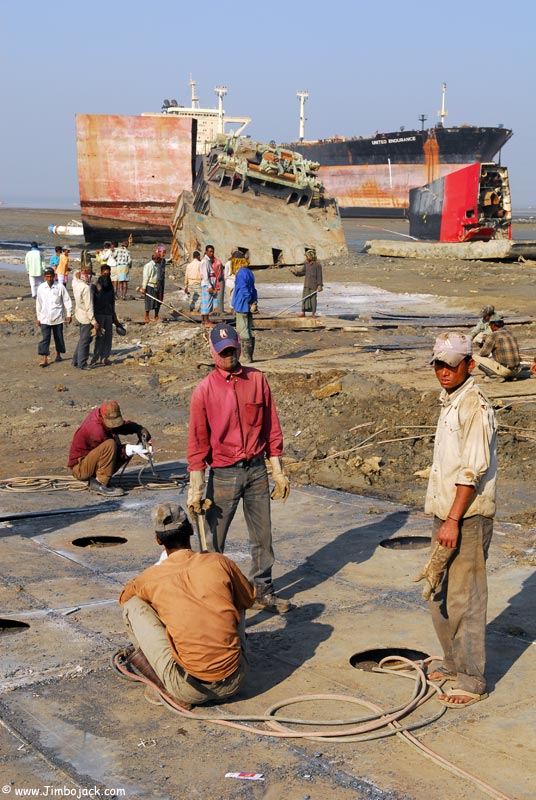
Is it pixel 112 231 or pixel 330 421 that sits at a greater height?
pixel 112 231

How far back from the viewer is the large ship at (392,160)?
67.4 m

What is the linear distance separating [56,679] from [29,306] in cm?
2023

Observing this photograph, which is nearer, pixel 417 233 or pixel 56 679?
pixel 56 679

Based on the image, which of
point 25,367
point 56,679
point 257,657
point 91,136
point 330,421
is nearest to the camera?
point 56,679

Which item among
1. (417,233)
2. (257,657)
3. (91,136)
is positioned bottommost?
(257,657)

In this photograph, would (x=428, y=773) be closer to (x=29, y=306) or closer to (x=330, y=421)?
(x=330, y=421)

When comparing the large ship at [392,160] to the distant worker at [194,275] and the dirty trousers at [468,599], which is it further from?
the dirty trousers at [468,599]

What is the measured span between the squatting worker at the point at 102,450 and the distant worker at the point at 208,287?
34.4ft

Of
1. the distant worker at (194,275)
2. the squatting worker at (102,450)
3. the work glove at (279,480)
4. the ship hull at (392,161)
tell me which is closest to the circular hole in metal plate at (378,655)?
the work glove at (279,480)

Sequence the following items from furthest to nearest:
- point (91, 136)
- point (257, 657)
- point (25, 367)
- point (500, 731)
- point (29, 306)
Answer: point (91, 136) → point (29, 306) → point (25, 367) → point (257, 657) → point (500, 731)

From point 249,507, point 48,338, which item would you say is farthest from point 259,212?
point 249,507

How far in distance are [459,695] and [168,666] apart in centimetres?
149

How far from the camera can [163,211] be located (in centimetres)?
4259

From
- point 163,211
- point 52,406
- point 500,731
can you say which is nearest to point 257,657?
point 500,731
